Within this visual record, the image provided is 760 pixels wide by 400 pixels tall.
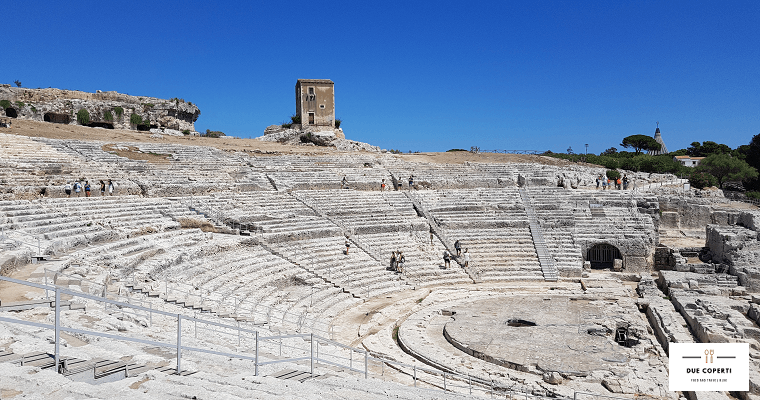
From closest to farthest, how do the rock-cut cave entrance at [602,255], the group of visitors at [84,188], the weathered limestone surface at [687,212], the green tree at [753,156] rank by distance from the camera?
the group of visitors at [84,188]
the rock-cut cave entrance at [602,255]
the weathered limestone surface at [687,212]
the green tree at [753,156]

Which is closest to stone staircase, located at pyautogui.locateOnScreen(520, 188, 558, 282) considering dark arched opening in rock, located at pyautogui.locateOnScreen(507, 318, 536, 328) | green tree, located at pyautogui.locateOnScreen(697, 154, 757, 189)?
dark arched opening in rock, located at pyautogui.locateOnScreen(507, 318, 536, 328)

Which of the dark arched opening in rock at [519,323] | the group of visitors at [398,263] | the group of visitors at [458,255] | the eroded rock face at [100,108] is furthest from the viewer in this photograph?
the eroded rock face at [100,108]

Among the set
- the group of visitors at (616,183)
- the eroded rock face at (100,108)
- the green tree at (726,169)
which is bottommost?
the group of visitors at (616,183)

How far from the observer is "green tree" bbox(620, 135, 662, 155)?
60.9 metres

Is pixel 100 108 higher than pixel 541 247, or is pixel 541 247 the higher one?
pixel 100 108

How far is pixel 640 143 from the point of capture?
202 ft

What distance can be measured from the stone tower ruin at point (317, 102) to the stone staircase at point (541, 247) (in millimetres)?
24625

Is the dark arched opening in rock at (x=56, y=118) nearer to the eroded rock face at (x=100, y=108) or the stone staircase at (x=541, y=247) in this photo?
the eroded rock face at (x=100, y=108)

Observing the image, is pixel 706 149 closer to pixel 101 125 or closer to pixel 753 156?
pixel 753 156

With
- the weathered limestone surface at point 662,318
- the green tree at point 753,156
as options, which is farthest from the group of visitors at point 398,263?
the green tree at point 753,156

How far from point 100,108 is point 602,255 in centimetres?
3744

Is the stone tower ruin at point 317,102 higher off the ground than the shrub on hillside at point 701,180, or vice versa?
the stone tower ruin at point 317,102

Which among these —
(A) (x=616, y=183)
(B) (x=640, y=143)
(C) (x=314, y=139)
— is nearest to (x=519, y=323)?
(A) (x=616, y=183)

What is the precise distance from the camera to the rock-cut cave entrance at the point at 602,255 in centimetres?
2329
